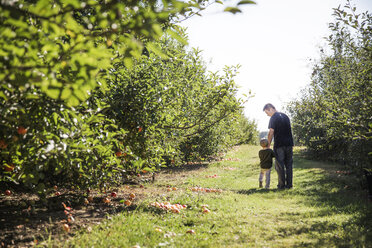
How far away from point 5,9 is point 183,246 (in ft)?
10.1

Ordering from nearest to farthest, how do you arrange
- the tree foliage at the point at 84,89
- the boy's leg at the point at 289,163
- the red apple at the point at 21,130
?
the tree foliage at the point at 84,89, the red apple at the point at 21,130, the boy's leg at the point at 289,163

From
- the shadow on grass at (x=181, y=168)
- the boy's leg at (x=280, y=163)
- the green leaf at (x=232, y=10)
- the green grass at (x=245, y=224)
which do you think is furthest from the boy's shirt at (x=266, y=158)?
the green leaf at (x=232, y=10)

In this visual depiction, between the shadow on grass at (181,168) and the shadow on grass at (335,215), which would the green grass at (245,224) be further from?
the shadow on grass at (181,168)

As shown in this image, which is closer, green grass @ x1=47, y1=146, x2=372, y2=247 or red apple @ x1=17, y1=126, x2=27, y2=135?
red apple @ x1=17, y1=126, x2=27, y2=135

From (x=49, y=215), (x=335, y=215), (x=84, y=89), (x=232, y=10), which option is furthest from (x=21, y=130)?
(x=335, y=215)

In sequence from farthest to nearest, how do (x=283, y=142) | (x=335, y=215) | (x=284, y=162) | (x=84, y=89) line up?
1. (x=284, y=162)
2. (x=283, y=142)
3. (x=335, y=215)
4. (x=84, y=89)

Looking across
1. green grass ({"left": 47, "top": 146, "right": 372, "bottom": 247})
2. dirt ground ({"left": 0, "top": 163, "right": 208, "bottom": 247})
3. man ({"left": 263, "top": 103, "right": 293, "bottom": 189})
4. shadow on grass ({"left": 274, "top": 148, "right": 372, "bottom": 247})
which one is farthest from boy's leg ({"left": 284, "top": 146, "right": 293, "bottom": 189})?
dirt ground ({"left": 0, "top": 163, "right": 208, "bottom": 247})

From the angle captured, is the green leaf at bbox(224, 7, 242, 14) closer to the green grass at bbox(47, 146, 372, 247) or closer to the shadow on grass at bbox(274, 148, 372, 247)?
the green grass at bbox(47, 146, 372, 247)

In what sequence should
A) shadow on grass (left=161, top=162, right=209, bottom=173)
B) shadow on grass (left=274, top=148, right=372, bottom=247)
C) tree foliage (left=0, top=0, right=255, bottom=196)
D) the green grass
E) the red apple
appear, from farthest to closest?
shadow on grass (left=161, top=162, right=209, bottom=173) → shadow on grass (left=274, top=148, right=372, bottom=247) → the green grass → the red apple → tree foliage (left=0, top=0, right=255, bottom=196)

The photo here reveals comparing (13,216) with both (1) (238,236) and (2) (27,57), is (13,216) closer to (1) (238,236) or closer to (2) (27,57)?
(2) (27,57)

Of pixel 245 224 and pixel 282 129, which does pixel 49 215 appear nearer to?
pixel 245 224

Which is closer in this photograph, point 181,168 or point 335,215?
point 335,215

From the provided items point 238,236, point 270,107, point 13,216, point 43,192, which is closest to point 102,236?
point 43,192

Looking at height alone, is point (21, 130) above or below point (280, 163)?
above
